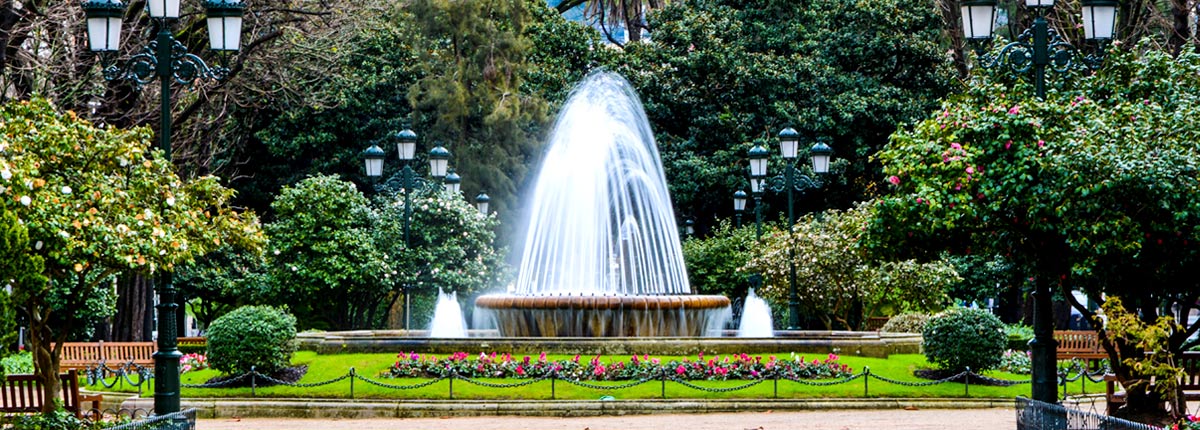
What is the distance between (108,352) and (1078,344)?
1744 cm

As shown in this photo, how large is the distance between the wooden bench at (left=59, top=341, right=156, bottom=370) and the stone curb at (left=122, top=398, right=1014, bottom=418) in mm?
7718

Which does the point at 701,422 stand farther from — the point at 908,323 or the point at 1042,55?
the point at 908,323

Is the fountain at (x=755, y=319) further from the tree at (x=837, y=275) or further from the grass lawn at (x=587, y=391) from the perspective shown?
the grass lawn at (x=587, y=391)

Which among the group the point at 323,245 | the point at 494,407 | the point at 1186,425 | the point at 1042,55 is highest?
the point at 1042,55

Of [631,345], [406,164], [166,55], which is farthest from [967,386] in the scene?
[406,164]

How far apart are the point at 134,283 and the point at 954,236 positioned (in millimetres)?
21533

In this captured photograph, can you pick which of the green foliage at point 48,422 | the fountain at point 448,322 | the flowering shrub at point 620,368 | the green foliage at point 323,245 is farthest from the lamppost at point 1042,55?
the green foliage at point 323,245

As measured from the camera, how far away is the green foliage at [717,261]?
3856 centimetres

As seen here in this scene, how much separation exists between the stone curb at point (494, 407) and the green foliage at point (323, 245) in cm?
1611

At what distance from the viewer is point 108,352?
2586cm

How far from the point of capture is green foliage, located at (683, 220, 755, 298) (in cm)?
3856

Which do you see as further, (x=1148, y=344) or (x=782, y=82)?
(x=782, y=82)

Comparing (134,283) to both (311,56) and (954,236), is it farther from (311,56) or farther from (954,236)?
(954,236)

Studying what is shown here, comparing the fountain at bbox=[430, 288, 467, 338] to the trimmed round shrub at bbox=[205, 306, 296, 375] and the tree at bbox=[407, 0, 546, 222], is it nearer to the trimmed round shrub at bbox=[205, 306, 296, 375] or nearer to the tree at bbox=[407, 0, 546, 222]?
the trimmed round shrub at bbox=[205, 306, 296, 375]
